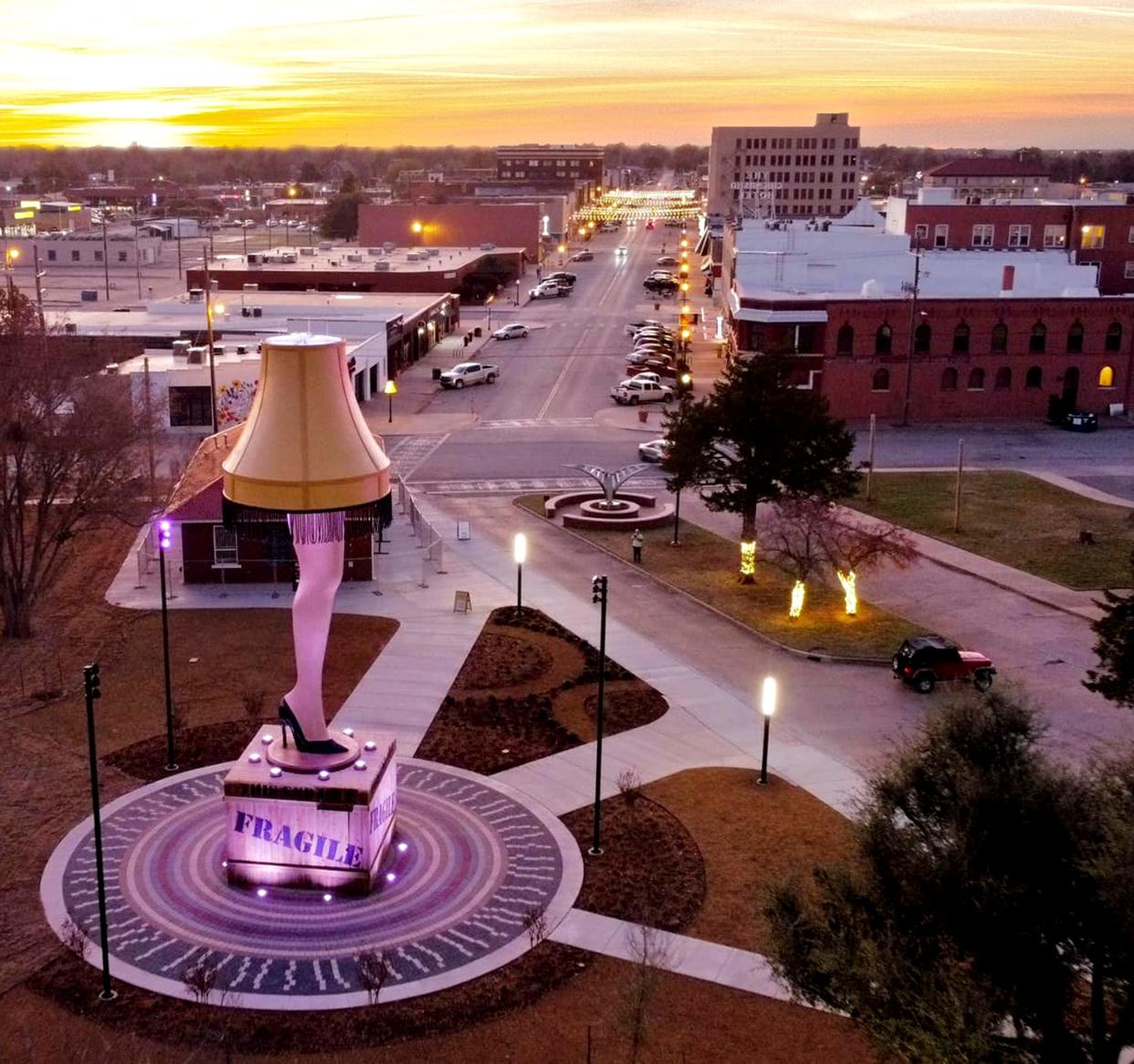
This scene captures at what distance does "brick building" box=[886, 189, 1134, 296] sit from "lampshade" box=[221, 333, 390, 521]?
75.6m

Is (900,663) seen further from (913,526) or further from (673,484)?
(913,526)

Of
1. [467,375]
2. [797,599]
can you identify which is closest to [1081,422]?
[467,375]

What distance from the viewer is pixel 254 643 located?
108ft

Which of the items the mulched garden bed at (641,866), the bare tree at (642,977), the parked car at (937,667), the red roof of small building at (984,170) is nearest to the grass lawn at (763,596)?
the parked car at (937,667)

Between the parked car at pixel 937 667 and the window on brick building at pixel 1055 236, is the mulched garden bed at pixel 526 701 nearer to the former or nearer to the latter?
the parked car at pixel 937 667

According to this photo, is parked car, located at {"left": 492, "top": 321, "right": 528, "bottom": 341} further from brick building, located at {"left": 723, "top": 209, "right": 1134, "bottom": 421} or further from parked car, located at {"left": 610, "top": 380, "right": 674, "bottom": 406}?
brick building, located at {"left": 723, "top": 209, "right": 1134, "bottom": 421}

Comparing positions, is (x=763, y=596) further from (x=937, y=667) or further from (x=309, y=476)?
(x=309, y=476)

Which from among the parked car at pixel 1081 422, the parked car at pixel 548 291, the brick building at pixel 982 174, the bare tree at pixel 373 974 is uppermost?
the brick building at pixel 982 174

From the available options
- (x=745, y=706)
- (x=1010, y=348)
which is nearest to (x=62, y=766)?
(x=745, y=706)

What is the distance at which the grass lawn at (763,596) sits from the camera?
33.2 metres

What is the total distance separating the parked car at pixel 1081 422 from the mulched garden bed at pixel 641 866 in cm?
4818

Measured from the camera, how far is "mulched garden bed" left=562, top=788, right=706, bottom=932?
66.6ft

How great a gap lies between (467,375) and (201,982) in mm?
58435

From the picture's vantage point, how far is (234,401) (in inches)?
2301
